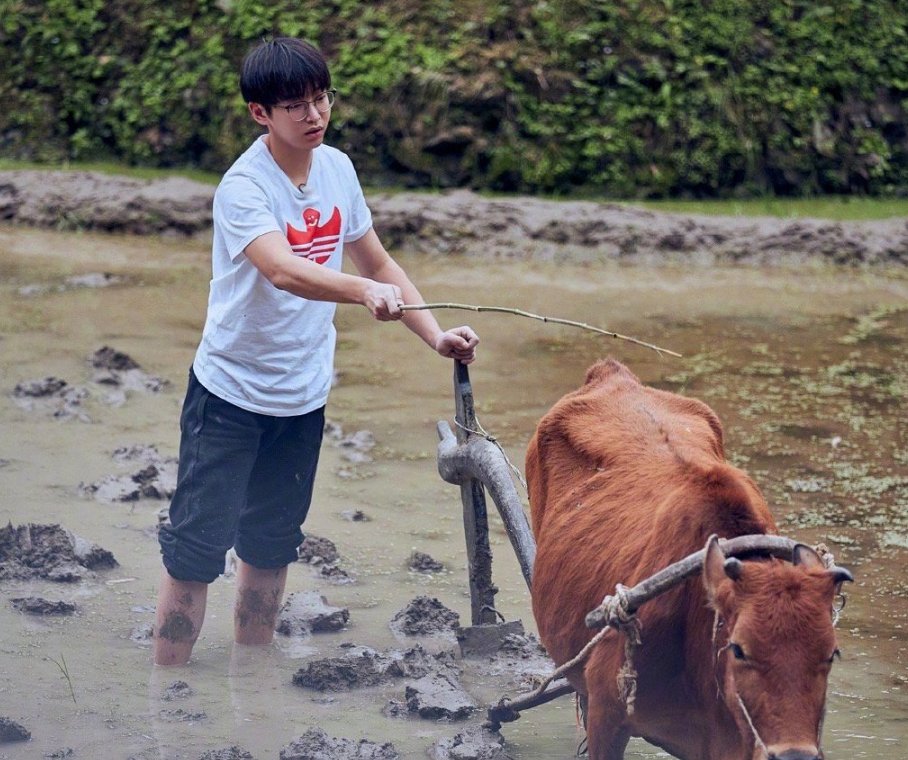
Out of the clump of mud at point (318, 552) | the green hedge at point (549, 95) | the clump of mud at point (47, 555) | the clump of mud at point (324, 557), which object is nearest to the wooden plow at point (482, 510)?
the clump of mud at point (324, 557)

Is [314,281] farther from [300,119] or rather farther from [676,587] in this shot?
[676,587]

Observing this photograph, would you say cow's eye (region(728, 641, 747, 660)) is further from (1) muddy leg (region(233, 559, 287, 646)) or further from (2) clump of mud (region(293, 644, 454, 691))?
(1) muddy leg (region(233, 559, 287, 646))

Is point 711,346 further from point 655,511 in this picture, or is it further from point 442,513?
point 655,511

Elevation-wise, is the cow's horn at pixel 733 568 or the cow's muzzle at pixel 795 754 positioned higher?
the cow's horn at pixel 733 568

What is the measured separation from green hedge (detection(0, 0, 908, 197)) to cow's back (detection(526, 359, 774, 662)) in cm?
940

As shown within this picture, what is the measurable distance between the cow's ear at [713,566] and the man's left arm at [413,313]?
1.19 meters

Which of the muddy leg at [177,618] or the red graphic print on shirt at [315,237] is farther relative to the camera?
the muddy leg at [177,618]

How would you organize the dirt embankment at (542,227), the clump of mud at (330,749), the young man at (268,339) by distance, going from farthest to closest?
the dirt embankment at (542,227) → the young man at (268,339) → the clump of mud at (330,749)

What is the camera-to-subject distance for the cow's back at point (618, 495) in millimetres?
3172

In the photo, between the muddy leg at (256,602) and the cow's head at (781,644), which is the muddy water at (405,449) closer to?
the muddy leg at (256,602)

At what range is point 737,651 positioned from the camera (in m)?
2.78

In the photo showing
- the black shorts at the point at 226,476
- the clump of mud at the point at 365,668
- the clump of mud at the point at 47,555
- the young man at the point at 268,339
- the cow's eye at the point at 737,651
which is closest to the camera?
the cow's eye at the point at 737,651

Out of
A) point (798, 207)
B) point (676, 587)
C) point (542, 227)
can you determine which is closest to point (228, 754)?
point (676, 587)

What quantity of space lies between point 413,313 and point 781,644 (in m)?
1.78
